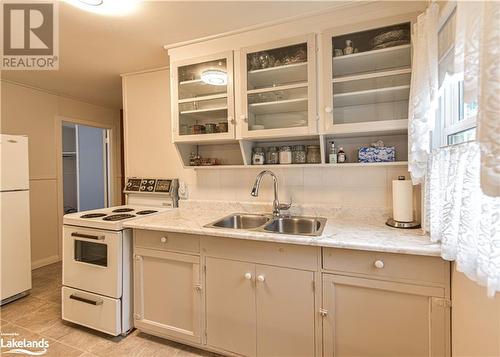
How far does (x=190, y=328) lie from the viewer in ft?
5.55

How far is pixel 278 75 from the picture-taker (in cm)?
191

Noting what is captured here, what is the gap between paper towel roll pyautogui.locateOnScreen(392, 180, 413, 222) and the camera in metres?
1.55

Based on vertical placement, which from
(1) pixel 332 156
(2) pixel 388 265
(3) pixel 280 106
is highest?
(3) pixel 280 106

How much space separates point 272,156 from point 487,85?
1529 mm

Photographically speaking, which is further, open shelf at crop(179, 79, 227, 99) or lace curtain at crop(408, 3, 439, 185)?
open shelf at crop(179, 79, 227, 99)

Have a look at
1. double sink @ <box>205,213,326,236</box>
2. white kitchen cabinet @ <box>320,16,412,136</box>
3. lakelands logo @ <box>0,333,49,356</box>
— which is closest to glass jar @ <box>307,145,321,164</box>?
white kitchen cabinet @ <box>320,16,412,136</box>

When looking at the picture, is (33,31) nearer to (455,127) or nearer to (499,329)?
(455,127)

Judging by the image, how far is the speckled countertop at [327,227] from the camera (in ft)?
4.18

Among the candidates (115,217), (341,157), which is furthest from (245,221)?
(115,217)

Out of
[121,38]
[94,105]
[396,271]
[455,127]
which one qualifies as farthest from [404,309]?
[94,105]

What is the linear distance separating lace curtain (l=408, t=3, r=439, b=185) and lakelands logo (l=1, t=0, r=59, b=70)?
2.11m

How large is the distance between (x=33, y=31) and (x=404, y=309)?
2.91m

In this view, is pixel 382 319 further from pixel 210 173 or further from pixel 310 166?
pixel 210 173

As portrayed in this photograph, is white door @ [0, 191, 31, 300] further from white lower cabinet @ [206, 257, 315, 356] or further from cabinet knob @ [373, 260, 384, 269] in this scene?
cabinet knob @ [373, 260, 384, 269]
